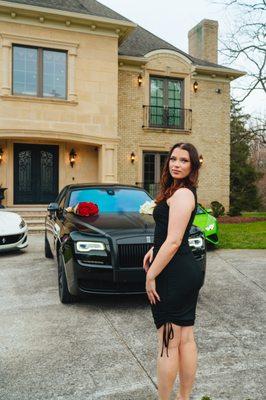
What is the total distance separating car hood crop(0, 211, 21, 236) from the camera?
28.2ft

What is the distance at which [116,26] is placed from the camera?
50.9 feet

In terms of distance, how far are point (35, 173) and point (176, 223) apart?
47.1 feet

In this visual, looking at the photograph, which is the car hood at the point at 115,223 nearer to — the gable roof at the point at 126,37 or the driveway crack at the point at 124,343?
the driveway crack at the point at 124,343

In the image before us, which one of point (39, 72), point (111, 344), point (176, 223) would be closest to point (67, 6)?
point (39, 72)

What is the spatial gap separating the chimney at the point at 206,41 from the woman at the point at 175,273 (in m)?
20.6

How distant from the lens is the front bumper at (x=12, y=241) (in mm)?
8547

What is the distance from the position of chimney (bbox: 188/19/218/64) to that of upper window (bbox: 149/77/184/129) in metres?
3.63

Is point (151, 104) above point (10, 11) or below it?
below

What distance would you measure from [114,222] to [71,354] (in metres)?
2.12

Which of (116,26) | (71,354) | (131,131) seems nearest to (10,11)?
(116,26)

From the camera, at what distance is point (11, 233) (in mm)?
8625

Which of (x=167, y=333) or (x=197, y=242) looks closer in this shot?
(x=167, y=333)

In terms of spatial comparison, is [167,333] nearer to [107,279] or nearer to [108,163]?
[107,279]

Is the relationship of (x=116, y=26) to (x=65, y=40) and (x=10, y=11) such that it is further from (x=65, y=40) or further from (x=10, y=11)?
(x=10, y=11)
